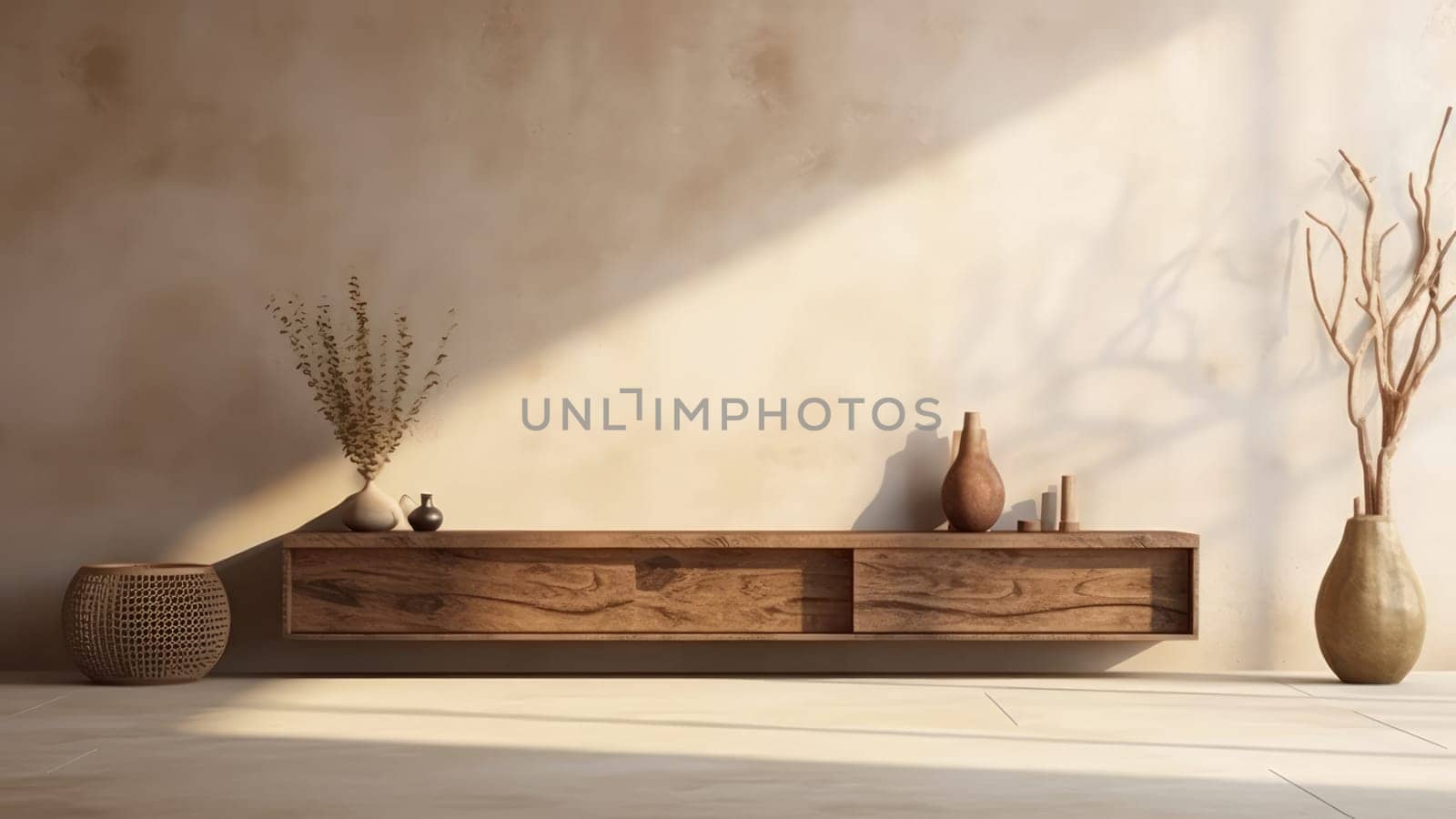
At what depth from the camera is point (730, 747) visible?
123 inches

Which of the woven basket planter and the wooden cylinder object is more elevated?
the wooden cylinder object

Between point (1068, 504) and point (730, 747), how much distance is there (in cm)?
171

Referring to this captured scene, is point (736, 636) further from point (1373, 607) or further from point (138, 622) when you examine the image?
point (1373, 607)

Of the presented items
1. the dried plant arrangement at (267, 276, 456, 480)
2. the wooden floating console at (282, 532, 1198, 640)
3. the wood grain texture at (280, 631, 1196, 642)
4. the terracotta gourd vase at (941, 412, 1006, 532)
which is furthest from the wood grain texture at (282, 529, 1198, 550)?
the dried plant arrangement at (267, 276, 456, 480)

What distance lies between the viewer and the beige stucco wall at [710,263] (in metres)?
4.48

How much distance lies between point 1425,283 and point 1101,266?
968 millimetres

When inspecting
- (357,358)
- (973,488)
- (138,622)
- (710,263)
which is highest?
(710,263)

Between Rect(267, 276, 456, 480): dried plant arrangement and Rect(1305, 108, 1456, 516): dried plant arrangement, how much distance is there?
2.79 meters

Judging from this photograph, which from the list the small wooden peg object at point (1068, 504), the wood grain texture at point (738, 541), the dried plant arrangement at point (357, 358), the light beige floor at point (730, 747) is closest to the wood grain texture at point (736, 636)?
the light beige floor at point (730, 747)

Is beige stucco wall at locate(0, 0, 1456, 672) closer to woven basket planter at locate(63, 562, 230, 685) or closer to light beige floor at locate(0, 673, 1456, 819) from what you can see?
woven basket planter at locate(63, 562, 230, 685)

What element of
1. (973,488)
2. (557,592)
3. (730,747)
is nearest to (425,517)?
(557,592)

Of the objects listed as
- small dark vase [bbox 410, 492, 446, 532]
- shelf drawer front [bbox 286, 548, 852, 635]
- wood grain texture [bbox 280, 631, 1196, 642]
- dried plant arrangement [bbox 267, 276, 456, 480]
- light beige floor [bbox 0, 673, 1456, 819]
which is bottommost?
light beige floor [bbox 0, 673, 1456, 819]

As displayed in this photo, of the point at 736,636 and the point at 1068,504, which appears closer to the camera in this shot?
the point at 736,636

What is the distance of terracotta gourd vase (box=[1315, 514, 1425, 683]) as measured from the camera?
410 centimetres
